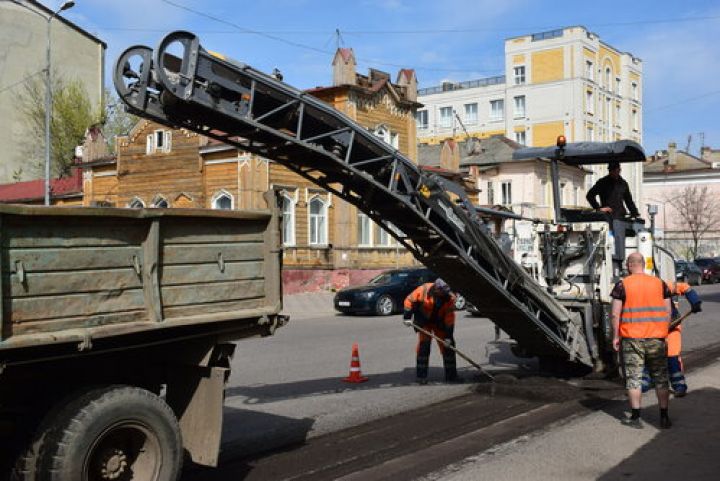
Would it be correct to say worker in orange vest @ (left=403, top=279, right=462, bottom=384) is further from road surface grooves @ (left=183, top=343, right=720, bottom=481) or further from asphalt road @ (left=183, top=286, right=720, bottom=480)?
road surface grooves @ (left=183, top=343, right=720, bottom=481)

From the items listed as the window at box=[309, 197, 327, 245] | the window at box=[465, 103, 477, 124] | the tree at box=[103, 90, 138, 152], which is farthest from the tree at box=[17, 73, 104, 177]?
the window at box=[465, 103, 477, 124]

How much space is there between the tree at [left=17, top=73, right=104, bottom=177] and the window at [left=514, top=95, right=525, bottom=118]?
35.3 meters

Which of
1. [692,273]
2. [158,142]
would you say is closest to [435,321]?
[158,142]

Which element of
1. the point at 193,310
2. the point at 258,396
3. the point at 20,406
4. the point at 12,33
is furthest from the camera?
the point at 12,33

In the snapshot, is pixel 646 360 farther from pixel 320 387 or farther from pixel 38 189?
pixel 38 189

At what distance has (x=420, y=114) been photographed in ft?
255

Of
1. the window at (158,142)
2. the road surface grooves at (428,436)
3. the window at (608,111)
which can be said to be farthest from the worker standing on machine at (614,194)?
the window at (608,111)

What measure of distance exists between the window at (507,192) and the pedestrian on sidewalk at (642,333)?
39.2 metres

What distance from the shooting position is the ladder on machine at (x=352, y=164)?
6.14 meters

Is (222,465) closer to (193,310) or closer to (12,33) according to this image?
(193,310)

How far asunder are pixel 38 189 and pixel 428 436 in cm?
3442

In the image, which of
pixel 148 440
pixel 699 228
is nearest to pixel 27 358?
pixel 148 440

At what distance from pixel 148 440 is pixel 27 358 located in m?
0.98

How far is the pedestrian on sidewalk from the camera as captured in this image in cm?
745
